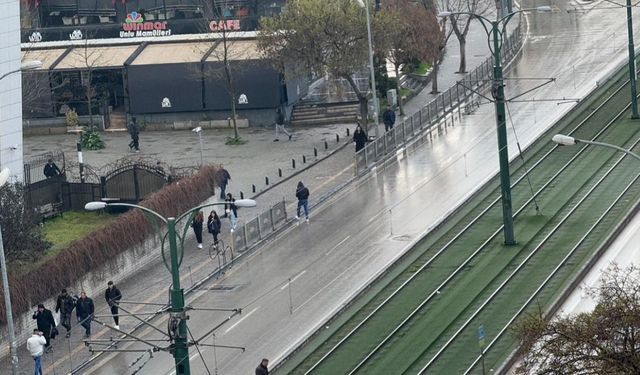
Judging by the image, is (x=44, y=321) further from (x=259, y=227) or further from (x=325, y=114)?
(x=325, y=114)

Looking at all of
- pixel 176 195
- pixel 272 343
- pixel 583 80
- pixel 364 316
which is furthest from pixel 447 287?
pixel 583 80

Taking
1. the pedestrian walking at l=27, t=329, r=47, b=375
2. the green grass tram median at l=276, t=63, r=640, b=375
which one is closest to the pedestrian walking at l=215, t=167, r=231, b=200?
the green grass tram median at l=276, t=63, r=640, b=375

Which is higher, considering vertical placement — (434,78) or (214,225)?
(434,78)

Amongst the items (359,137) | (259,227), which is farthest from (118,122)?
(259,227)

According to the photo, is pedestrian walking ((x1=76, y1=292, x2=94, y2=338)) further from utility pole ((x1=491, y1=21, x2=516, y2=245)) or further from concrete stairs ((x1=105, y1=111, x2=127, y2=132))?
concrete stairs ((x1=105, y1=111, x2=127, y2=132))

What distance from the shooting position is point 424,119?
72.7 metres

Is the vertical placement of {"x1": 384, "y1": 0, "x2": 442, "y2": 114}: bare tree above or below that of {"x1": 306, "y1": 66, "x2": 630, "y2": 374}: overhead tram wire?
above

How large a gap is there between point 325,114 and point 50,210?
1930cm

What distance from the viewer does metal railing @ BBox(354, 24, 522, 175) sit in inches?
2623

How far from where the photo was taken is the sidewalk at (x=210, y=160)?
48562 mm

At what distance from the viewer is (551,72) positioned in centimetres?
8138

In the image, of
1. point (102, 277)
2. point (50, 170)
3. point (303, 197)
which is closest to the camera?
point (102, 277)

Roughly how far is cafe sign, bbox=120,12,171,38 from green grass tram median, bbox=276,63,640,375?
22555 mm

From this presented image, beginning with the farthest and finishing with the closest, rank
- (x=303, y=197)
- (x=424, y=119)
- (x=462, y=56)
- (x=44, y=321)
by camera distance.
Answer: (x=462, y=56), (x=424, y=119), (x=303, y=197), (x=44, y=321)
